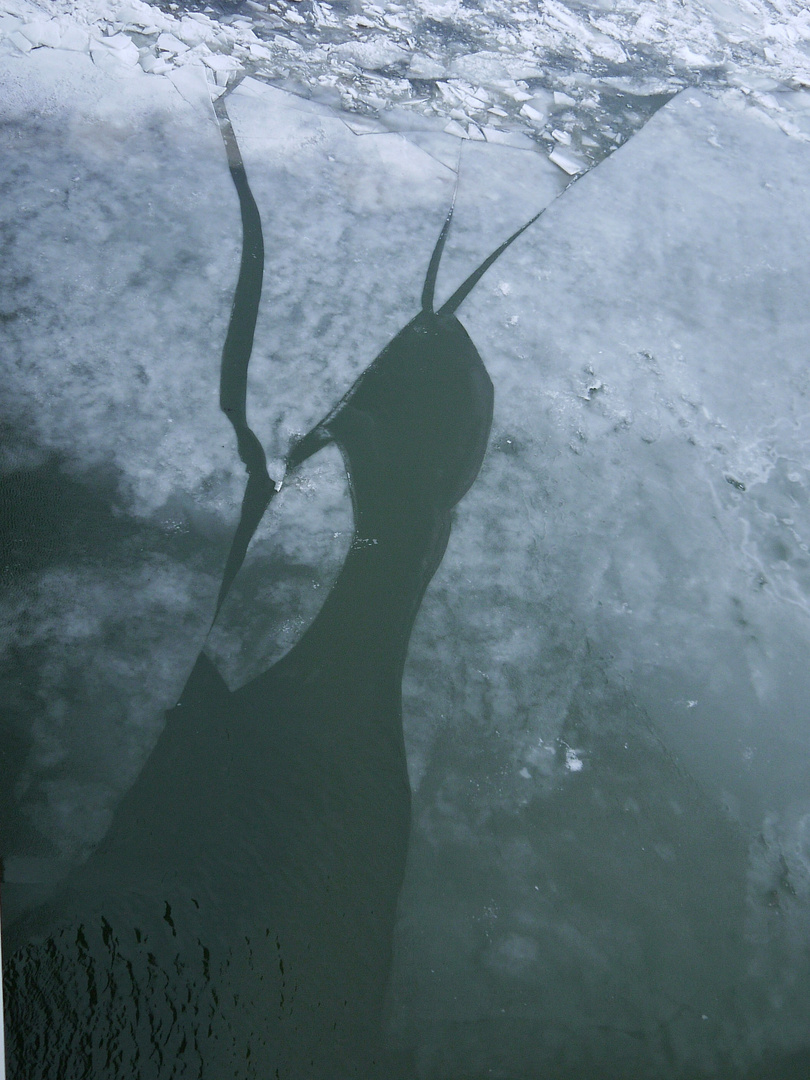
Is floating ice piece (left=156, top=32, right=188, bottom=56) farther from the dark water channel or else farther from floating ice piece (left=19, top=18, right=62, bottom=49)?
the dark water channel

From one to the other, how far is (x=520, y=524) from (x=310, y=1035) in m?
1.43

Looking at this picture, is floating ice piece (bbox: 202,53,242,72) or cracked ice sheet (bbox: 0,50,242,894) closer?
cracked ice sheet (bbox: 0,50,242,894)

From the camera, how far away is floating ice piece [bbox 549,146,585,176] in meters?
3.44

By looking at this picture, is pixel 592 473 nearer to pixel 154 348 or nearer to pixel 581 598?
pixel 581 598

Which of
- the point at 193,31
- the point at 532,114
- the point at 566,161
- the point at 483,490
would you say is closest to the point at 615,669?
the point at 483,490

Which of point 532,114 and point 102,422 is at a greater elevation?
point 532,114

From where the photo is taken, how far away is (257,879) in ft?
5.34

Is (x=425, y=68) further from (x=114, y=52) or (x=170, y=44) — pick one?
(x=114, y=52)

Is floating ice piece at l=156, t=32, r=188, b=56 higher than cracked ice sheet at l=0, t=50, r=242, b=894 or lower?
higher

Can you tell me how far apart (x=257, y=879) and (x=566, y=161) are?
329 centimetres

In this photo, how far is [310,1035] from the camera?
1.47 meters

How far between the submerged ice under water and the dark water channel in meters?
0.06

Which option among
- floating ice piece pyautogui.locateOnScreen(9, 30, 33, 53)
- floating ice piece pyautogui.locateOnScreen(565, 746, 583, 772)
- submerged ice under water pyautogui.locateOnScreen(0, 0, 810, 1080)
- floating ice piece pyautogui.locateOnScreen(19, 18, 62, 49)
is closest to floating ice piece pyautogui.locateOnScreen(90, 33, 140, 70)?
submerged ice under water pyautogui.locateOnScreen(0, 0, 810, 1080)

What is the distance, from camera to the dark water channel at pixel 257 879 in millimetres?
1439
